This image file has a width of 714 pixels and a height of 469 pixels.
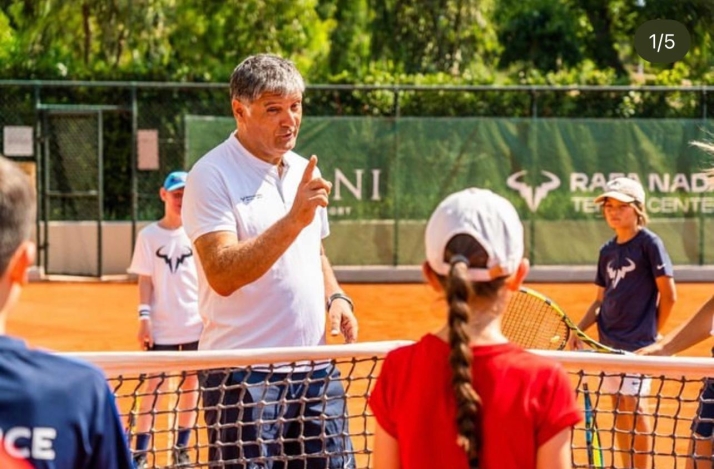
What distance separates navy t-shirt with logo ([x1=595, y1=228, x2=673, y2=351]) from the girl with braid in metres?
3.63

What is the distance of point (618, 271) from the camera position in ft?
20.6

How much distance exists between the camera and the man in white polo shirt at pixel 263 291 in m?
3.99

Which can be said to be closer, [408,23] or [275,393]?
[275,393]

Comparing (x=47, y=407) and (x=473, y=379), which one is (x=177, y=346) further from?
(x=47, y=407)

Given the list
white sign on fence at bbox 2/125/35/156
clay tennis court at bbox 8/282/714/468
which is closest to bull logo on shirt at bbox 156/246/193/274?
clay tennis court at bbox 8/282/714/468

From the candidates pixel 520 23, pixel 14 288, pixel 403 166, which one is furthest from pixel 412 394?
pixel 520 23

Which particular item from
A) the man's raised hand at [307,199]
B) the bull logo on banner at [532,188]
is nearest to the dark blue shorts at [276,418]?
the man's raised hand at [307,199]

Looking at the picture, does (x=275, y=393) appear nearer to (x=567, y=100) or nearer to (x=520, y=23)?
(x=567, y=100)

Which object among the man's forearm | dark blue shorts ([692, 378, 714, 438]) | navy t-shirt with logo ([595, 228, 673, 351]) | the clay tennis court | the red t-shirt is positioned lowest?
the clay tennis court

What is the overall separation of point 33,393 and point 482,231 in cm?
94

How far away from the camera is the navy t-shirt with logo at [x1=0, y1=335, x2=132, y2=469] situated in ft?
7.09

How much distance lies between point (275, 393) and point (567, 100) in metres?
14.7

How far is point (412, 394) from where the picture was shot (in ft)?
8.63

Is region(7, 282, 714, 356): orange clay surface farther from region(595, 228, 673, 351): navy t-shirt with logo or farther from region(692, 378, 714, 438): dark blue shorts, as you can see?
region(692, 378, 714, 438): dark blue shorts
